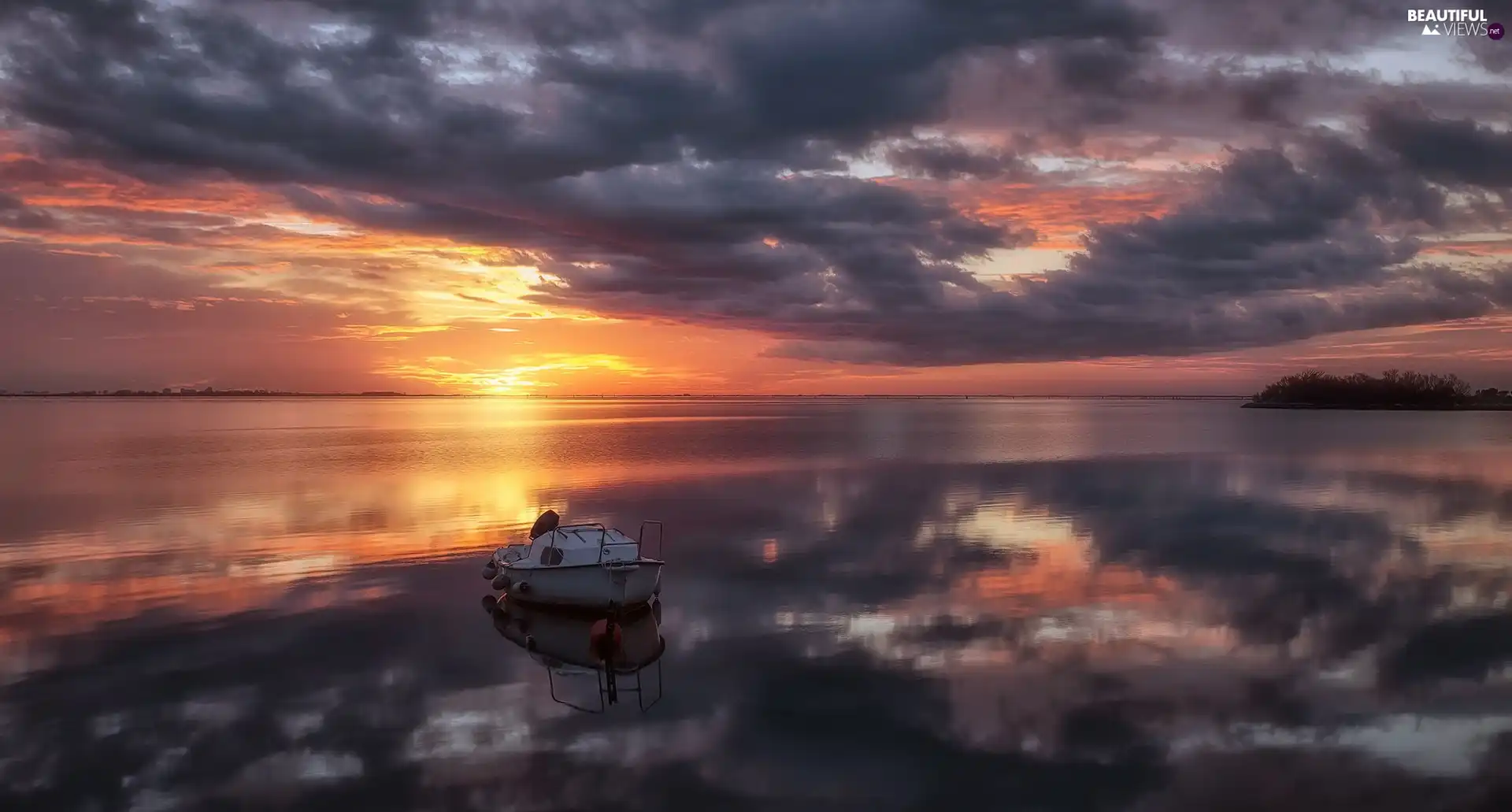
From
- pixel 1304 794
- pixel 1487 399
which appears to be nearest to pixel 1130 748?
pixel 1304 794

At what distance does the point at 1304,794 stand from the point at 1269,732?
1.87 meters

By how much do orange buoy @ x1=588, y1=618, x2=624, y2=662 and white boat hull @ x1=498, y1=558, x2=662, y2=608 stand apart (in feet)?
1.73

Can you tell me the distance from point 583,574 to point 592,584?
0.99 ft

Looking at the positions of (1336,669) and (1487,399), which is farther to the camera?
(1487,399)

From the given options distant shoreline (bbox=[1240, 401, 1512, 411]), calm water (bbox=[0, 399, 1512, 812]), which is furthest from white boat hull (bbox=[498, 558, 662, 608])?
distant shoreline (bbox=[1240, 401, 1512, 411])

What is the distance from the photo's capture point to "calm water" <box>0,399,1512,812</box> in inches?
427

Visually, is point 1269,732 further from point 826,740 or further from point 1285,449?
point 1285,449

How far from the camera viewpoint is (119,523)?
3161 centimetres

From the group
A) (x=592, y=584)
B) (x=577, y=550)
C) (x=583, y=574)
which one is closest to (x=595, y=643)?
(x=592, y=584)

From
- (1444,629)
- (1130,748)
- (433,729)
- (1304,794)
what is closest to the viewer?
(1304,794)

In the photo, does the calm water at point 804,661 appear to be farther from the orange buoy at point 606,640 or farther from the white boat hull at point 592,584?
the orange buoy at point 606,640

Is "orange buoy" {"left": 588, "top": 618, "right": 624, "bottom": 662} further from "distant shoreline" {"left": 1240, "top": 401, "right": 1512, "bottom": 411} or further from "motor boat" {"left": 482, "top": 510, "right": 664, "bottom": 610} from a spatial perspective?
"distant shoreline" {"left": 1240, "top": 401, "right": 1512, "bottom": 411}

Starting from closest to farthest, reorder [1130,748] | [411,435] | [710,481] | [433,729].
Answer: [1130,748] < [433,729] < [710,481] < [411,435]

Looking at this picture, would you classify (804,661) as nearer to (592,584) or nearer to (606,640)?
(606,640)
